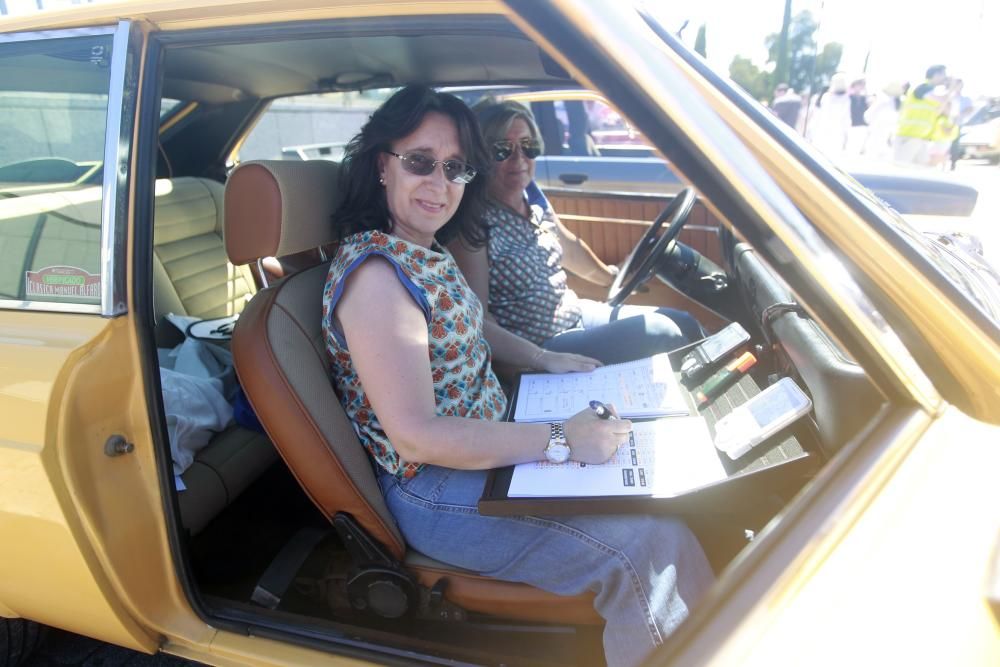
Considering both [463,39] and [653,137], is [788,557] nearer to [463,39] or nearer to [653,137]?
[653,137]

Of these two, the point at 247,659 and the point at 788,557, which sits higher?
the point at 788,557

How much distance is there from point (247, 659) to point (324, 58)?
172cm

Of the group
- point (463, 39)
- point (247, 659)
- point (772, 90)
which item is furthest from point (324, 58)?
point (772, 90)

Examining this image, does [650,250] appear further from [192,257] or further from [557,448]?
[192,257]

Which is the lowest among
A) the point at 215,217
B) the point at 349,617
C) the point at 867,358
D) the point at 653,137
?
the point at 349,617

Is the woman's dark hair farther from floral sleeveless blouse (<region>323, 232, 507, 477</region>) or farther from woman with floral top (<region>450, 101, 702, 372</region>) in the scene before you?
woman with floral top (<region>450, 101, 702, 372</region>)

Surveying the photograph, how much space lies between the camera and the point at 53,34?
4.76 feet

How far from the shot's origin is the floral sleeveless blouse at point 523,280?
256 cm

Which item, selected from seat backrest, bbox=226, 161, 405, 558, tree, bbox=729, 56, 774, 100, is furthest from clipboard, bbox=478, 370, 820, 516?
tree, bbox=729, 56, 774, 100

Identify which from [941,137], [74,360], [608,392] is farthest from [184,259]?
[941,137]

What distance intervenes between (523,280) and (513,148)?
502mm

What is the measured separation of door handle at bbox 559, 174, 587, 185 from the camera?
4.65 metres

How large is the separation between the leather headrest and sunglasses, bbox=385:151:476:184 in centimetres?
26

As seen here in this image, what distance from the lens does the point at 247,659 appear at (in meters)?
1.43
